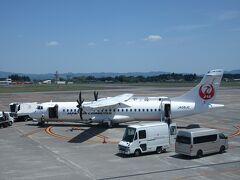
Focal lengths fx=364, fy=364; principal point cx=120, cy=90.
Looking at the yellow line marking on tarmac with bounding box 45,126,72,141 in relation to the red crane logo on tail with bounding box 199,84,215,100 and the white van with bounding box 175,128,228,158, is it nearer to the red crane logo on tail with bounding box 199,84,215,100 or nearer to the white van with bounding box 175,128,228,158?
the white van with bounding box 175,128,228,158

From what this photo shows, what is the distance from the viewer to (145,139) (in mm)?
27578

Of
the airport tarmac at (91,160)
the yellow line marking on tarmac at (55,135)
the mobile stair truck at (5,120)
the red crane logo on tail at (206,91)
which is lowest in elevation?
the airport tarmac at (91,160)

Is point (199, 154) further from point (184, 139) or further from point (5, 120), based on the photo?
point (5, 120)

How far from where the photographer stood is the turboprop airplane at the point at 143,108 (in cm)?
4050

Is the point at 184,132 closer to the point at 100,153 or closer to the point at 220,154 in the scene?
the point at 220,154

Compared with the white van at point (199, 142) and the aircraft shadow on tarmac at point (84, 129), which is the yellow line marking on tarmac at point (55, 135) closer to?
the aircraft shadow on tarmac at point (84, 129)

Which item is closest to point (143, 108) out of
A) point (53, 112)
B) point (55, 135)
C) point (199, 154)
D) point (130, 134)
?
point (55, 135)

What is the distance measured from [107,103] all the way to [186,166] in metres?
16.2

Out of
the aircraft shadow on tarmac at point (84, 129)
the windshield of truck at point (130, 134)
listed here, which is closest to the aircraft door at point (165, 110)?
the aircraft shadow on tarmac at point (84, 129)

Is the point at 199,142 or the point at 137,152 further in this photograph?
the point at 137,152

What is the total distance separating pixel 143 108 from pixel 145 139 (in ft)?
46.6

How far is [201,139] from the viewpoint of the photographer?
26.5 m

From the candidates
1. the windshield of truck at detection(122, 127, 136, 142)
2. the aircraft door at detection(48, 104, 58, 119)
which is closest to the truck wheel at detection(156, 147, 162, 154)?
the windshield of truck at detection(122, 127, 136, 142)

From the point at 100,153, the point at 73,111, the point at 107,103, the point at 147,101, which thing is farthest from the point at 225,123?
the point at 100,153
